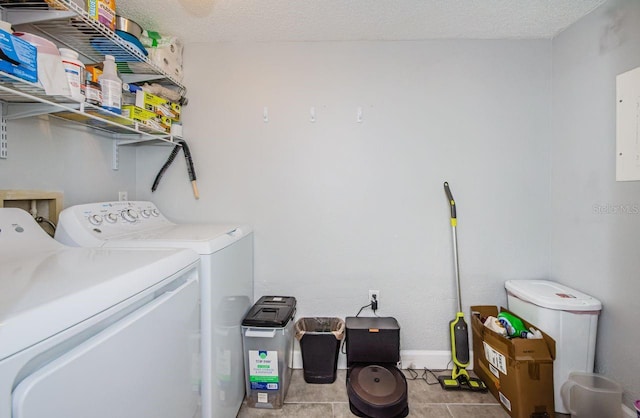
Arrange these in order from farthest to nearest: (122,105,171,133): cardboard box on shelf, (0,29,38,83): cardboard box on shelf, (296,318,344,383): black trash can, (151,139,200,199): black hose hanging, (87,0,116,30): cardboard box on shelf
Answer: (151,139,200,199): black hose hanging → (296,318,344,383): black trash can → (122,105,171,133): cardboard box on shelf → (87,0,116,30): cardboard box on shelf → (0,29,38,83): cardboard box on shelf

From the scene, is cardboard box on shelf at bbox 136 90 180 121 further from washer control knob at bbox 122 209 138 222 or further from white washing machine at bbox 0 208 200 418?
white washing machine at bbox 0 208 200 418

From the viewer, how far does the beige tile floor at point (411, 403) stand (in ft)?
4.98

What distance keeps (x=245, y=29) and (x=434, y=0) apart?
112 cm

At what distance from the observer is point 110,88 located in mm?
1255

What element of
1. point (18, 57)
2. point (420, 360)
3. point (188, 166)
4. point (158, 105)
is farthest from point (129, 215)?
point (420, 360)

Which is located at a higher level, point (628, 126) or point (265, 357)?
point (628, 126)

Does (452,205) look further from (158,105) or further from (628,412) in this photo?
(158,105)

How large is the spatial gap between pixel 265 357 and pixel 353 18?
2.00 m

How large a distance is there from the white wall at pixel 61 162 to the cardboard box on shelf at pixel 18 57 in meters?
0.42

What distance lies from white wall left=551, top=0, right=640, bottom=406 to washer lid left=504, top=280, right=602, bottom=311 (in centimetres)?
8

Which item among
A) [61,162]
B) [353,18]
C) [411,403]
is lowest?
[411,403]

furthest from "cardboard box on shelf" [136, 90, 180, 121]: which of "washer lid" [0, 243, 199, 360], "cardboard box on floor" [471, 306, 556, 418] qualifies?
"cardboard box on floor" [471, 306, 556, 418]

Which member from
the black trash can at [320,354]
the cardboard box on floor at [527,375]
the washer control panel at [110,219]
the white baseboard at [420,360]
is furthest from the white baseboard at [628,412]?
the washer control panel at [110,219]

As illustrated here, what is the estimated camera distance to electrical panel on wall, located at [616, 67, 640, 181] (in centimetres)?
138
